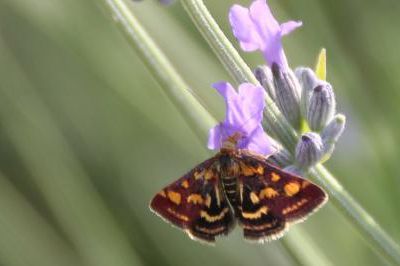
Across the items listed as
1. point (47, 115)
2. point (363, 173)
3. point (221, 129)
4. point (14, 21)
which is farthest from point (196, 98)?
point (14, 21)

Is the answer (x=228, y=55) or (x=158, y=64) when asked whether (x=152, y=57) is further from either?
(x=228, y=55)

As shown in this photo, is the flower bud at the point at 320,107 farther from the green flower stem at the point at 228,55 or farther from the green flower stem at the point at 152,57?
the green flower stem at the point at 152,57

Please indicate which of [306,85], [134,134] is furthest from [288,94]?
[134,134]

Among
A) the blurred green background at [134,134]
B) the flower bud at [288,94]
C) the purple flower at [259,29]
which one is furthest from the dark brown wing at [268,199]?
the blurred green background at [134,134]

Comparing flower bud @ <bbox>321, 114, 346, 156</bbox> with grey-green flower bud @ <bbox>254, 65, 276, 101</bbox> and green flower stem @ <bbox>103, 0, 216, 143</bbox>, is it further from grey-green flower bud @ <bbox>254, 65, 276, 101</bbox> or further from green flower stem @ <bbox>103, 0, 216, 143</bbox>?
green flower stem @ <bbox>103, 0, 216, 143</bbox>

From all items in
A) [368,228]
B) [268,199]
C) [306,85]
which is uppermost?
[306,85]

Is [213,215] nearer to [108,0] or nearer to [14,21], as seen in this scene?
[108,0]
